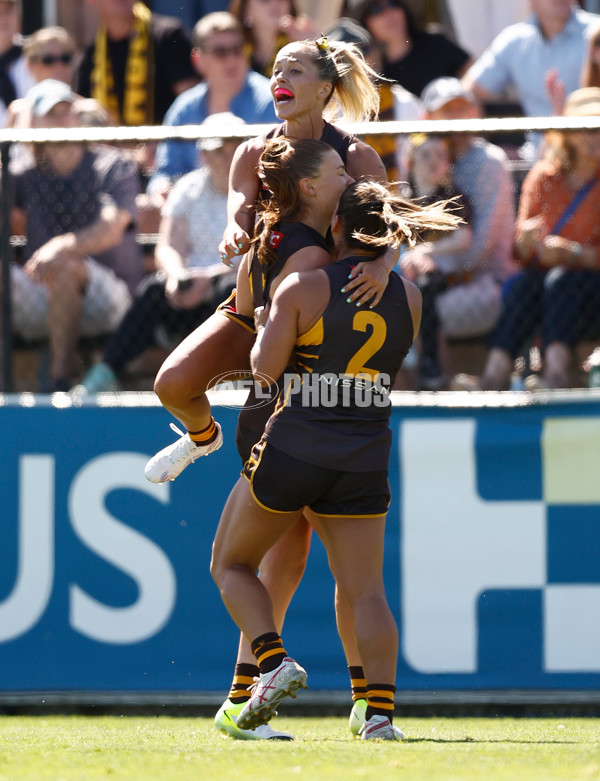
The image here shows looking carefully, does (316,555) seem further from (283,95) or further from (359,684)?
(283,95)

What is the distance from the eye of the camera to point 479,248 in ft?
19.9

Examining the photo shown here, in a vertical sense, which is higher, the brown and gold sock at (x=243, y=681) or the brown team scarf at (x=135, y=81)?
the brown team scarf at (x=135, y=81)

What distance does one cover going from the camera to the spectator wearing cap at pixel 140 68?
8.59 metres

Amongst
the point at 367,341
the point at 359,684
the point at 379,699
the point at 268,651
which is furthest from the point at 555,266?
the point at 268,651

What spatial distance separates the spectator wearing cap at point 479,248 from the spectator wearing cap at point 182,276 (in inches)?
37.6

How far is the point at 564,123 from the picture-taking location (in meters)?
5.71

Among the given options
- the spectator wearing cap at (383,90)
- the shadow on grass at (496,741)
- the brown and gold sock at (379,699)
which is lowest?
the shadow on grass at (496,741)

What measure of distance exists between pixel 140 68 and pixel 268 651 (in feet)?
18.2

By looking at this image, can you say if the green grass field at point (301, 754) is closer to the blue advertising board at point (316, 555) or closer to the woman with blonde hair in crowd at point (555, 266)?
the blue advertising board at point (316, 555)

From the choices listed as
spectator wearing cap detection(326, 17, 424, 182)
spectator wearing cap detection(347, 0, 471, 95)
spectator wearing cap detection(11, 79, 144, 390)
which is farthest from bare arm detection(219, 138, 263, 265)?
spectator wearing cap detection(347, 0, 471, 95)

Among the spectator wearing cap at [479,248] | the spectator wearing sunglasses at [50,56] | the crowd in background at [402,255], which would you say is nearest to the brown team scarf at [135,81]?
the spectator wearing sunglasses at [50,56]

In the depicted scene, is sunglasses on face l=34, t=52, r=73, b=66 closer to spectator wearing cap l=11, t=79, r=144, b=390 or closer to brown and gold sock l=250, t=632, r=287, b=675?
spectator wearing cap l=11, t=79, r=144, b=390

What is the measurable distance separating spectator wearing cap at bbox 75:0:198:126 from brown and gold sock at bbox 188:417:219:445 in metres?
4.42

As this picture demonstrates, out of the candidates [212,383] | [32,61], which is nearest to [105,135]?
[212,383]
